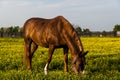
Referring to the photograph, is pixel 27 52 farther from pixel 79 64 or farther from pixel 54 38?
pixel 79 64

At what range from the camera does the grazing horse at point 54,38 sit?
1202 centimetres

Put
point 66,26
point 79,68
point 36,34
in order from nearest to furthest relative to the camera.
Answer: point 79,68 < point 66,26 < point 36,34

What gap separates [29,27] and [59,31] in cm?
205

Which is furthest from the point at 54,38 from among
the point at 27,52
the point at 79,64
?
the point at 27,52

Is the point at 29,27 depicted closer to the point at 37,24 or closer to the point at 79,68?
the point at 37,24

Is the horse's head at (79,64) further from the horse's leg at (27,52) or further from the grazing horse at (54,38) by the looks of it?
the horse's leg at (27,52)

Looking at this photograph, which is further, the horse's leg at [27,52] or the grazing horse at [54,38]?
the horse's leg at [27,52]

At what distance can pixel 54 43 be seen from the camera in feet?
43.4

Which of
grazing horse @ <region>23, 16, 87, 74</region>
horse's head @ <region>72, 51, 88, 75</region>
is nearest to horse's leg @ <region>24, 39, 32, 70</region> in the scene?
grazing horse @ <region>23, 16, 87, 74</region>

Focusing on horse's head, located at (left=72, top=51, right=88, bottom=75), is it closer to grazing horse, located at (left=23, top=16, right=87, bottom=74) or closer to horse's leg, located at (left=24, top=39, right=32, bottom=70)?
grazing horse, located at (left=23, top=16, right=87, bottom=74)

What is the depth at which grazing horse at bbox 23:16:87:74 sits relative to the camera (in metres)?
12.0

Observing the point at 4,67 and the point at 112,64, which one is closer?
the point at 4,67

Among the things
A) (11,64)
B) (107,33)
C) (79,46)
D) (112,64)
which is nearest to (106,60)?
(112,64)

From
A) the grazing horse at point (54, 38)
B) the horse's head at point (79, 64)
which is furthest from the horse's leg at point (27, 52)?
the horse's head at point (79, 64)
